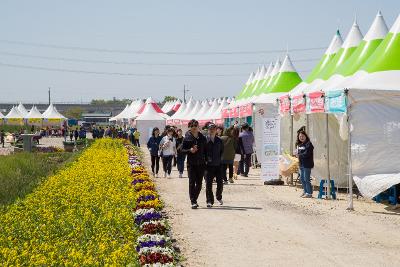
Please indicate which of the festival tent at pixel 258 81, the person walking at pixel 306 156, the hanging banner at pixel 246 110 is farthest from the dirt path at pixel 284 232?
the festival tent at pixel 258 81

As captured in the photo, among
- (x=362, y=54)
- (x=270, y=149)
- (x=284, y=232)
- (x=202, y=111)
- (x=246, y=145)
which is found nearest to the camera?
(x=284, y=232)

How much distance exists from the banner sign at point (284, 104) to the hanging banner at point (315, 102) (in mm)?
2274

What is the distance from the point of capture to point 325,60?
61.6 ft

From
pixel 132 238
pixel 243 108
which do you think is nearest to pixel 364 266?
pixel 132 238

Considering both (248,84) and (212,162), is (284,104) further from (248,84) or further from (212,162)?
(248,84)

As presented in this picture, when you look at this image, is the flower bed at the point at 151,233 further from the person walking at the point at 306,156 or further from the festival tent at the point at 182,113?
the festival tent at the point at 182,113

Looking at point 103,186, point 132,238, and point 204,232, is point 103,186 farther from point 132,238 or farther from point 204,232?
point 132,238

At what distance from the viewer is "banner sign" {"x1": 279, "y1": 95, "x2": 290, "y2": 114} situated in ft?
58.5

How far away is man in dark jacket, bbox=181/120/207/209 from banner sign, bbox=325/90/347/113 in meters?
3.02

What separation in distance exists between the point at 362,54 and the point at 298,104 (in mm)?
2287

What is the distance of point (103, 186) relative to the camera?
46.4ft

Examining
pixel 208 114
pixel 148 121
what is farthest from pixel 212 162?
pixel 148 121

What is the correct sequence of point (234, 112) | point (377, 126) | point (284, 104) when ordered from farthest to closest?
point (234, 112)
point (284, 104)
point (377, 126)

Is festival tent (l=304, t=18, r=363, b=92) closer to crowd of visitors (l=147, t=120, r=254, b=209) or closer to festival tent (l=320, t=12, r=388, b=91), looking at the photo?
festival tent (l=320, t=12, r=388, b=91)
